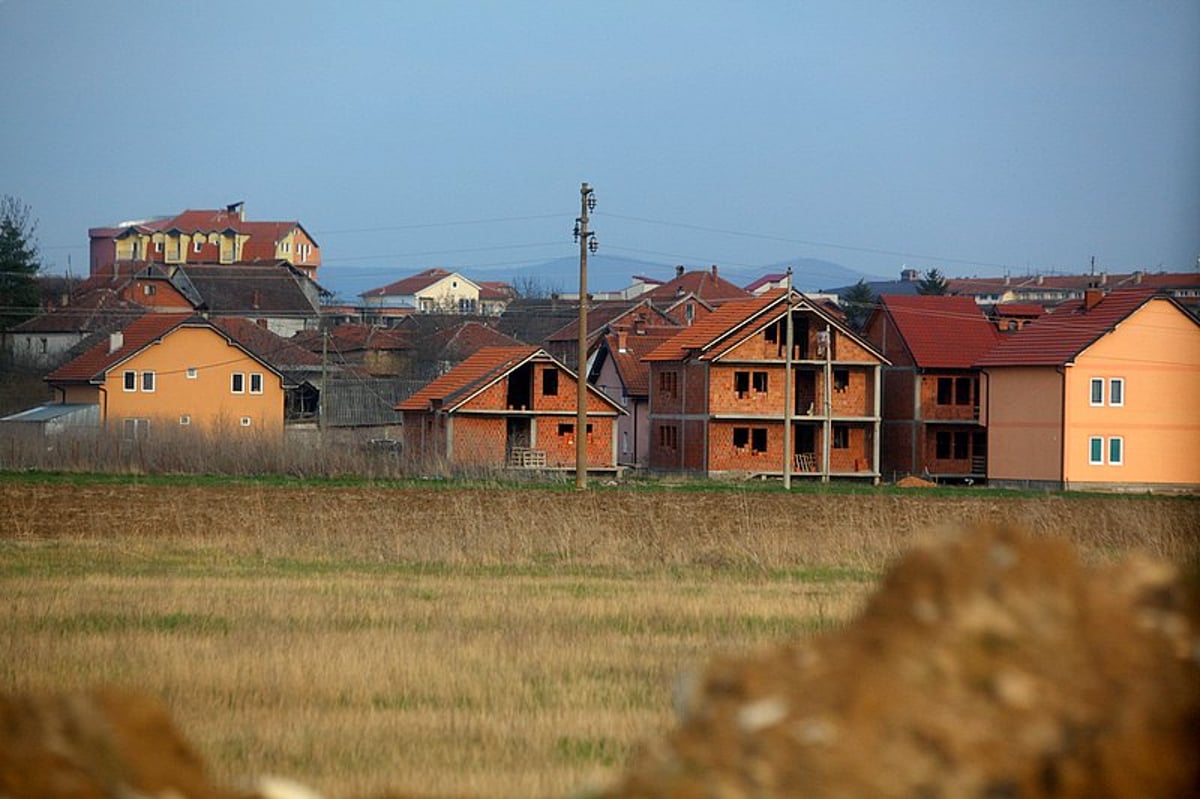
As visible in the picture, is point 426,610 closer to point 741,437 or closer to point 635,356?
point 741,437

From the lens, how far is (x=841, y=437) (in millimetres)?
82562

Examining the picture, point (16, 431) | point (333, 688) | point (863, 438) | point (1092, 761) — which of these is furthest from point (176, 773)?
point (863, 438)

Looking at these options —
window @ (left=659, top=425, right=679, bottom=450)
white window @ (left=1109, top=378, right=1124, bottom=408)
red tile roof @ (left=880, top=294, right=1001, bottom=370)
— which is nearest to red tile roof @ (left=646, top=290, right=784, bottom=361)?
window @ (left=659, top=425, right=679, bottom=450)

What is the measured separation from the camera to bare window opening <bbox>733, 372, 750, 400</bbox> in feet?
263

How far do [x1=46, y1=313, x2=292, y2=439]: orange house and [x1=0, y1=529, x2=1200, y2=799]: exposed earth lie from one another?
8280cm

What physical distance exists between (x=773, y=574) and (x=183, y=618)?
34.4 feet

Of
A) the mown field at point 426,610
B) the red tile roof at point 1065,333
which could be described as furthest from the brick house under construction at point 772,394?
the mown field at point 426,610

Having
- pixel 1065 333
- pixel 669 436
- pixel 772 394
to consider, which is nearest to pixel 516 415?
pixel 669 436

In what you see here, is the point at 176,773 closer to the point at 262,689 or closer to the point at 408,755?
the point at 408,755

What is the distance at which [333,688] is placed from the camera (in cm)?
1375

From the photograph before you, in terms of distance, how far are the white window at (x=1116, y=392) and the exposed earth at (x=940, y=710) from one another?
236 ft

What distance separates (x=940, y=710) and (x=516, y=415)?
75167 mm

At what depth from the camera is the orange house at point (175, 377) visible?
86.8 m

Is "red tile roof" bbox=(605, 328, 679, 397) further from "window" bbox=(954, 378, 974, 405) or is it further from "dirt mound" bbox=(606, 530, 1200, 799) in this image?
"dirt mound" bbox=(606, 530, 1200, 799)
